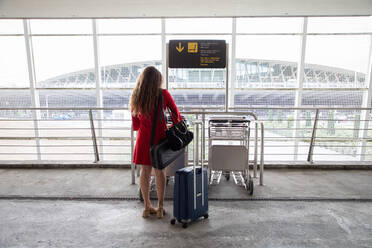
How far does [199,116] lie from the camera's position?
11.1 feet

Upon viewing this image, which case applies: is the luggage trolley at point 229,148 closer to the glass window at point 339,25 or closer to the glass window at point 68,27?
the glass window at point 339,25

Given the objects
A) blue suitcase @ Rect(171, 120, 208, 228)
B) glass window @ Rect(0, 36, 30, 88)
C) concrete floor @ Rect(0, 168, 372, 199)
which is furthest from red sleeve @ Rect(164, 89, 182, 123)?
glass window @ Rect(0, 36, 30, 88)

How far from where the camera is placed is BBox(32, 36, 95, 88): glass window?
5969 millimetres

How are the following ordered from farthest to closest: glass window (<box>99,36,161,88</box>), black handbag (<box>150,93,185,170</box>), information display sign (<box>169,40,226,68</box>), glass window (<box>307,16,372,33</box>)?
glass window (<box>99,36,161,88</box>) → glass window (<box>307,16,372,33</box>) → information display sign (<box>169,40,226,68</box>) → black handbag (<box>150,93,185,170</box>)

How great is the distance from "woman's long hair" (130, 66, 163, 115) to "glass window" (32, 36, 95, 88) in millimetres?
4889

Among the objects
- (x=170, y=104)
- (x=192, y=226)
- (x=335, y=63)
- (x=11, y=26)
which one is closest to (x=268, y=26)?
(x=335, y=63)

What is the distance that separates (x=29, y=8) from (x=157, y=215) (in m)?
3.70

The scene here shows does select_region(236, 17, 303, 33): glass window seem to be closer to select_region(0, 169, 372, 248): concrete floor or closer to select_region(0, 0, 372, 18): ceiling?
select_region(0, 0, 372, 18): ceiling

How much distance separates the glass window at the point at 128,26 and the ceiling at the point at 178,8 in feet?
6.39

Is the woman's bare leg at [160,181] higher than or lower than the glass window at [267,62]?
lower

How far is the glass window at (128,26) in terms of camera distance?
555cm

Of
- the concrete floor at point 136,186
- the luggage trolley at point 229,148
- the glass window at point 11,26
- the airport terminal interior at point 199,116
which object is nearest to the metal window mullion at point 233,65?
the airport terminal interior at point 199,116

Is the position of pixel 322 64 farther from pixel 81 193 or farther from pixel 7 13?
pixel 7 13

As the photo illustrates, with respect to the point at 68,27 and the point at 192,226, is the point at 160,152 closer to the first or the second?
the point at 192,226
